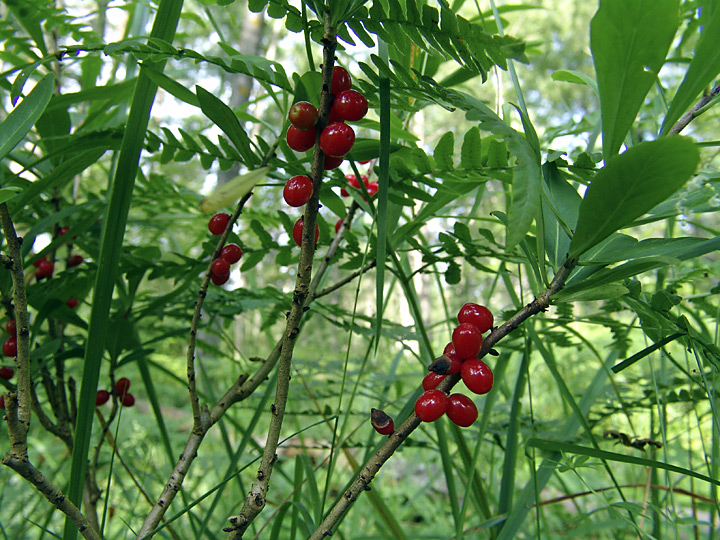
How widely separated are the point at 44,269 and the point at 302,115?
1.93 feet

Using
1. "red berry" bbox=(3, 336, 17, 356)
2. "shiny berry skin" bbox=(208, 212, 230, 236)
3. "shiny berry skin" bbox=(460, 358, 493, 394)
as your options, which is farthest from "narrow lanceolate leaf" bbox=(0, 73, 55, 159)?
"shiny berry skin" bbox=(460, 358, 493, 394)

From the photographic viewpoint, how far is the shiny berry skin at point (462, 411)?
418mm

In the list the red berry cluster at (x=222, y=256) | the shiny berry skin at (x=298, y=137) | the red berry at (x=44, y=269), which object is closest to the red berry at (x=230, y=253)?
the red berry cluster at (x=222, y=256)

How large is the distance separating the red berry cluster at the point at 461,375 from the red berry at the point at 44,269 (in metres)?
0.63

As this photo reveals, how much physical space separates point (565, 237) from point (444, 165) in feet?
0.48

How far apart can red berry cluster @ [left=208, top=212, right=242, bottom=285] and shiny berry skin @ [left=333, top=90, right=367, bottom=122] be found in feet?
0.80

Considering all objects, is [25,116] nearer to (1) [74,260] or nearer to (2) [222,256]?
(2) [222,256]

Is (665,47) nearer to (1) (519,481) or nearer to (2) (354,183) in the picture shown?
(2) (354,183)

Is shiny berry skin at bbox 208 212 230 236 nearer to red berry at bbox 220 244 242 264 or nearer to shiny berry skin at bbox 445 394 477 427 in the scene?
red berry at bbox 220 244 242 264

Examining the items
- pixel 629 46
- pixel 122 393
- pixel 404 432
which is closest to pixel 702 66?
pixel 629 46

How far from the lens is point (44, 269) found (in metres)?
0.76

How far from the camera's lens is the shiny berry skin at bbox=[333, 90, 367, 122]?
1.26 ft

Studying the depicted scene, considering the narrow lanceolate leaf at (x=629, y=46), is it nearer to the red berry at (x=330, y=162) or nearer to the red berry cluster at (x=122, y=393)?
the red berry at (x=330, y=162)

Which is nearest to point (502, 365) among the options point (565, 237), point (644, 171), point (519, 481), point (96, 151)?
point (565, 237)
